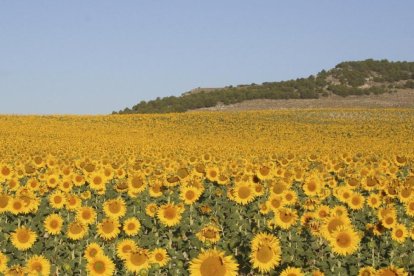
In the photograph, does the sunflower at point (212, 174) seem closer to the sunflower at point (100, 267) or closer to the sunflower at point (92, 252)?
the sunflower at point (92, 252)

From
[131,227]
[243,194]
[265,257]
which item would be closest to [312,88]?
[243,194]

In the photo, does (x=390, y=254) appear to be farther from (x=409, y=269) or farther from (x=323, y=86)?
(x=323, y=86)

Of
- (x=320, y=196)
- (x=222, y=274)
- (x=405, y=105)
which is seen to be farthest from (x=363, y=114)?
(x=222, y=274)

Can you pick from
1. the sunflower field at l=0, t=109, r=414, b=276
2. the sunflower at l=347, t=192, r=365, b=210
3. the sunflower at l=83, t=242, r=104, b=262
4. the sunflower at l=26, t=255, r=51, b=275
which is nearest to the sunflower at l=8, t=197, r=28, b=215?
the sunflower field at l=0, t=109, r=414, b=276

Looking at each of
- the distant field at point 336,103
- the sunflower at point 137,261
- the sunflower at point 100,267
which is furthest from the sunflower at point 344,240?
the distant field at point 336,103

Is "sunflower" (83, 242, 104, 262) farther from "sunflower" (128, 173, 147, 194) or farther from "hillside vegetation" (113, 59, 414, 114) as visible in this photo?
"hillside vegetation" (113, 59, 414, 114)

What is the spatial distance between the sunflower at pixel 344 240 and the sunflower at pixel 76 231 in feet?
11.6

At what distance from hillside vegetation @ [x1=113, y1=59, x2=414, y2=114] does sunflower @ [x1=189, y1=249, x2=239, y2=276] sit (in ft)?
201

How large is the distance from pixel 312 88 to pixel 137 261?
64297 mm

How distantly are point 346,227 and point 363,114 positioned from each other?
151ft

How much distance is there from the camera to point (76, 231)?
28.2 ft

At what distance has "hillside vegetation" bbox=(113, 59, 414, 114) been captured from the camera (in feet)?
221

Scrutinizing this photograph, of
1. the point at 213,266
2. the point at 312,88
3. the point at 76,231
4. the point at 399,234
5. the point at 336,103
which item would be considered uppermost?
the point at 312,88

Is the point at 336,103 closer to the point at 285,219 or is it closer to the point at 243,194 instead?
the point at 243,194
